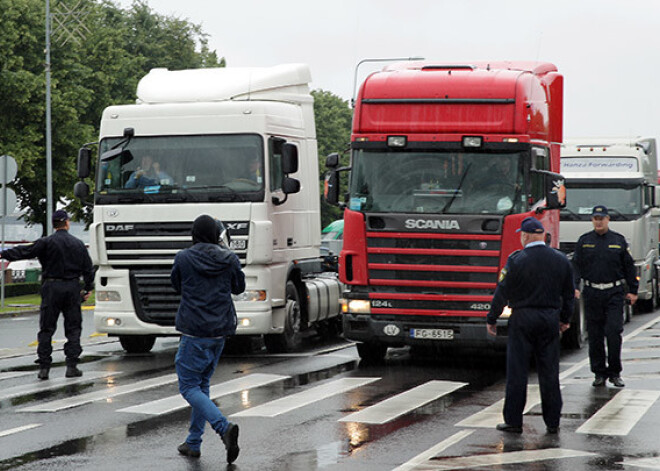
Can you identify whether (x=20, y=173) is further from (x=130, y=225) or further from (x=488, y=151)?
(x=488, y=151)

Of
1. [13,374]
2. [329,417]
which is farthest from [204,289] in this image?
[13,374]

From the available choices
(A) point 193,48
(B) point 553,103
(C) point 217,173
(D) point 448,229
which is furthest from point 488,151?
(A) point 193,48

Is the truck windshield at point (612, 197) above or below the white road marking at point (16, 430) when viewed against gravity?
above

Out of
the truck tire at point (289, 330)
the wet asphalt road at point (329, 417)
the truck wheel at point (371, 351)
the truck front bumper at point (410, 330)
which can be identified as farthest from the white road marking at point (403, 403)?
the truck tire at point (289, 330)

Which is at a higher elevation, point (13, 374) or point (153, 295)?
point (153, 295)

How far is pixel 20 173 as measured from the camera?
42.9 m

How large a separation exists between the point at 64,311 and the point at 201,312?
18.9 feet

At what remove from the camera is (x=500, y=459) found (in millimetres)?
8680

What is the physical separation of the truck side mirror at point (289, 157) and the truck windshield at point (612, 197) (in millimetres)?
9992

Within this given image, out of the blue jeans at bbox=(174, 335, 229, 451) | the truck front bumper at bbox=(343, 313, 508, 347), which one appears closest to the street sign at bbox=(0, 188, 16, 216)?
the truck front bumper at bbox=(343, 313, 508, 347)

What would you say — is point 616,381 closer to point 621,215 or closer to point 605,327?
point 605,327

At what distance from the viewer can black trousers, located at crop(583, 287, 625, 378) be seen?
519 inches

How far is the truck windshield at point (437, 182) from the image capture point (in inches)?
560

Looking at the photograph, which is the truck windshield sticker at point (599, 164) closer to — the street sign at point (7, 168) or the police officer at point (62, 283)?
the street sign at point (7, 168)
